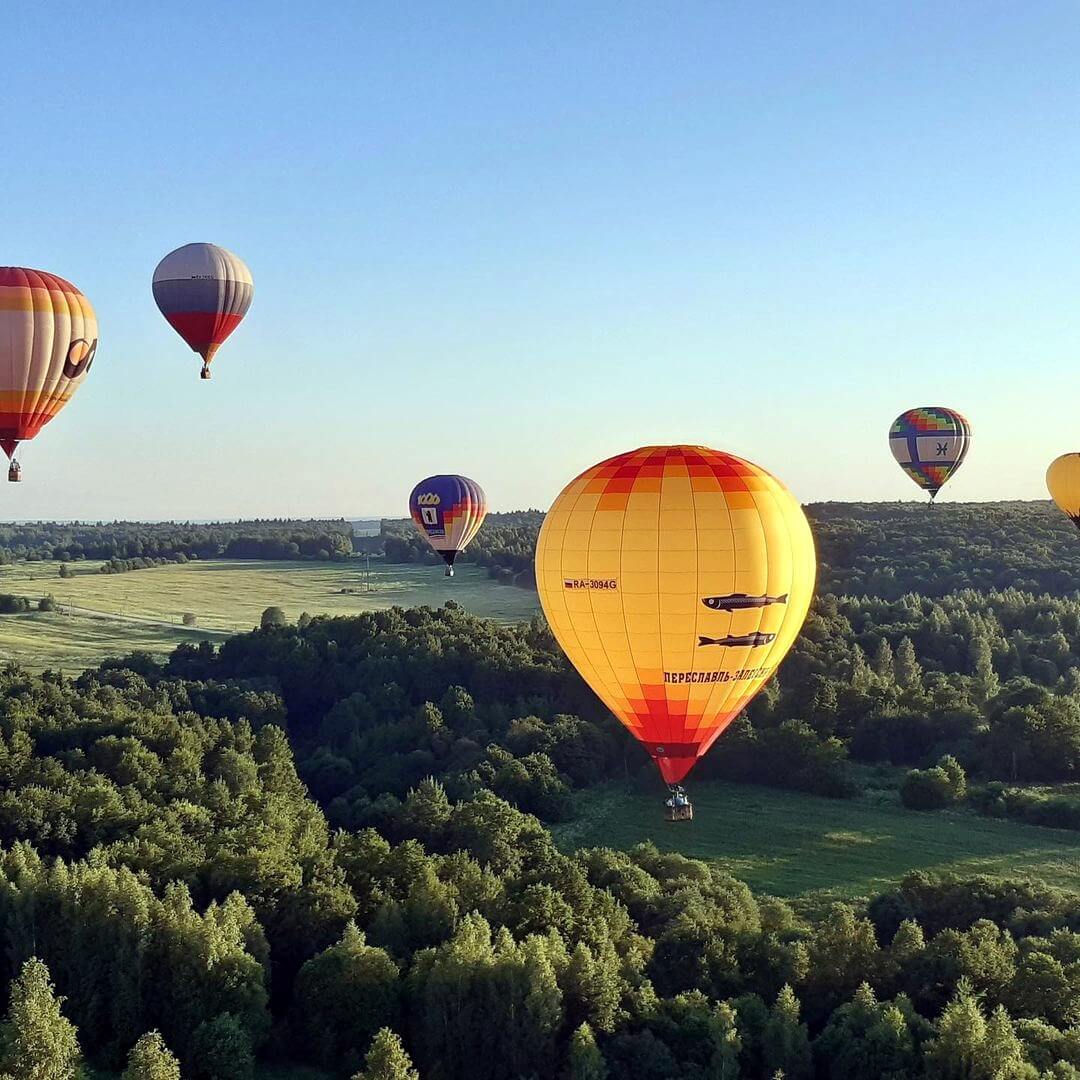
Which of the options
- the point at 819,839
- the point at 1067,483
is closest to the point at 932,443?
the point at 1067,483

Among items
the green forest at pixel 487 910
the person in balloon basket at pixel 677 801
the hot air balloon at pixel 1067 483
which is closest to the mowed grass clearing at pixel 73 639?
the green forest at pixel 487 910

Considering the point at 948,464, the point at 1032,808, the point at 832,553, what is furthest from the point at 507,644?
the point at 832,553

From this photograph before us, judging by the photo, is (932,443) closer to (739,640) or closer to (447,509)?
(447,509)

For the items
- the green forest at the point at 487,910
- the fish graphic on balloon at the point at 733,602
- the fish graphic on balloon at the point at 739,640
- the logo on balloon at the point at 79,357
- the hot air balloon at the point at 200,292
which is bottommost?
the green forest at the point at 487,910

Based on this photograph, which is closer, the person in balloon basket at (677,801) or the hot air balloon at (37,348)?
the person in balloon basket at (677,801)

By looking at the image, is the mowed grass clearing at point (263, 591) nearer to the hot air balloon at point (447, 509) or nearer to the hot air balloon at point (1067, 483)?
the hot air balloon at point (447, 509)

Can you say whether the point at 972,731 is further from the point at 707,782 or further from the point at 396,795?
the point at 396,795
